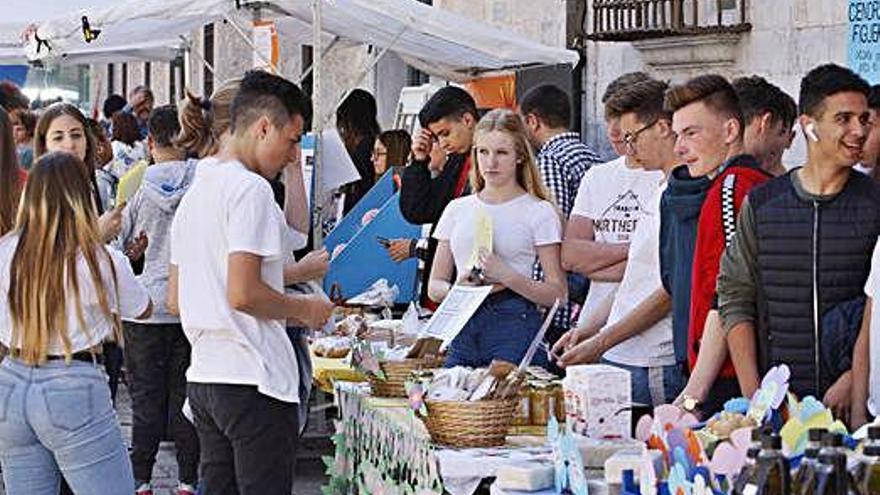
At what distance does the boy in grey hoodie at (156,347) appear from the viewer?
8547mm

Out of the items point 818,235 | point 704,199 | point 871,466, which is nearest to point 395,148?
point 704,199

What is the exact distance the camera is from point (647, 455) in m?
4.51

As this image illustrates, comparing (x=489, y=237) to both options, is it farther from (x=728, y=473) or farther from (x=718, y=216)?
(x=728, y=473)

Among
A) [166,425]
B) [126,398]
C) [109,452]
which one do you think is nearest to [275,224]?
[109,452]

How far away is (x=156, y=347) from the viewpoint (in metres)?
8.59

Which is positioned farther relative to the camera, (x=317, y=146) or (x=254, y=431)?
(x=317, y=146)

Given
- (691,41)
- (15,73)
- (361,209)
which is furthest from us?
(15,73)

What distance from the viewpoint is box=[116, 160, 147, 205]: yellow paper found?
8.62 meters

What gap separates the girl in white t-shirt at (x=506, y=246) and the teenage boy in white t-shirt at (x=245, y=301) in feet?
3.58

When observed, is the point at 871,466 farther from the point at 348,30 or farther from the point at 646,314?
the point at 348,30

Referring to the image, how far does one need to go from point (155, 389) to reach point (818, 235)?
422 centimetres

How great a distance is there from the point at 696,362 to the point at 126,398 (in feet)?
26.0

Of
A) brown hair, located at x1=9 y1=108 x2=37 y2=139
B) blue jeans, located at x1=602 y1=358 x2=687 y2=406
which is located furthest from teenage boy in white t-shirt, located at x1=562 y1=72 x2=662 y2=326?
brown hair, located at x1=9 y1=108 x2=37 y2=139

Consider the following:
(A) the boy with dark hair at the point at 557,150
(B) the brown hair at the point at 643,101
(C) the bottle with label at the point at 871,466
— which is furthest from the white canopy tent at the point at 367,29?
(C) the bottle with label at the point at 871,466
